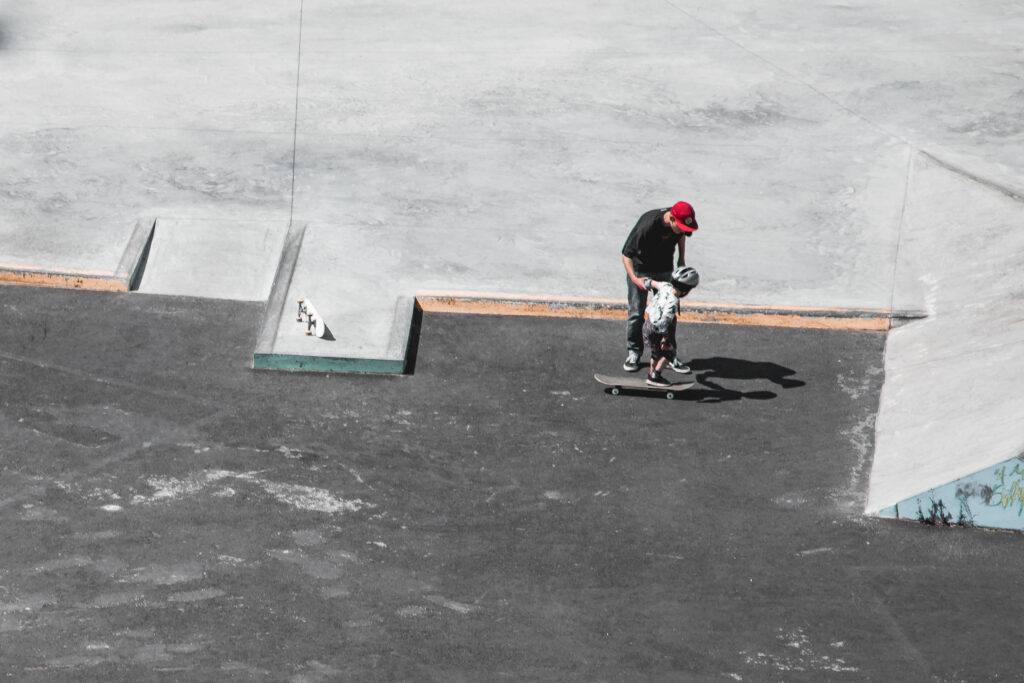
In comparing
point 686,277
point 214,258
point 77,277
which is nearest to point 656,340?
point 686,277

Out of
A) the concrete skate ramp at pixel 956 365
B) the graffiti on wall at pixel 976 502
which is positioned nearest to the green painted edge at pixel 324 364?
the concrete skate ramp at pixel 956 365

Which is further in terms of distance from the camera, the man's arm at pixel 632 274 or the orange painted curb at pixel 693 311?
the orange painted curb at pixel 693 311

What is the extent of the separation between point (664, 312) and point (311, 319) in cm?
327

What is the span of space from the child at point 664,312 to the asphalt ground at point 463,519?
523 mm

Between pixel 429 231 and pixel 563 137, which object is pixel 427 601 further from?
pixel 563 137

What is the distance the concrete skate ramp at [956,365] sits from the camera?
9672 millimetres

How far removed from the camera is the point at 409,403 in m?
11.3

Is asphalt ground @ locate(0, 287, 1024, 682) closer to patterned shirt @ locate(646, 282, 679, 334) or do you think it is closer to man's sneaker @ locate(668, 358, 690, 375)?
man's sneaker @ locate(668, 358, 690, 375)

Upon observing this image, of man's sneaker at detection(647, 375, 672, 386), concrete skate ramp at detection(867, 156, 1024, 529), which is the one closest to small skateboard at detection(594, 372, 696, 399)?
man's sneaker at detection(647, 375, 672, 386)

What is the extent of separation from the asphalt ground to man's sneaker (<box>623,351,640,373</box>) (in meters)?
0.18

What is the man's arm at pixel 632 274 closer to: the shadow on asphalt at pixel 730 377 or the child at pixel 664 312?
the child at pixel 664 312

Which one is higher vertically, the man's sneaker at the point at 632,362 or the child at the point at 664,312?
the child at the point at 664,312

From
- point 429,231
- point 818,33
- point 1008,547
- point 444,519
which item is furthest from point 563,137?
point 1008,547

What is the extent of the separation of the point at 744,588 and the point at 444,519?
2296mm
